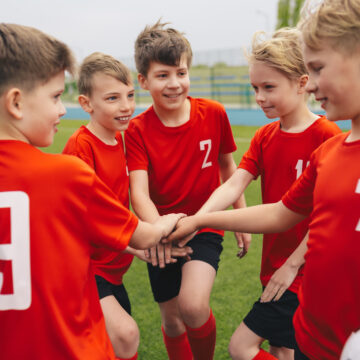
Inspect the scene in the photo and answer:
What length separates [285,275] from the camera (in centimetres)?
219

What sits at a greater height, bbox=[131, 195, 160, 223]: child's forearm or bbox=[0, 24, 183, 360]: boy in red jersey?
bbox=[0, 24, 183, 360]: boy in red jersey

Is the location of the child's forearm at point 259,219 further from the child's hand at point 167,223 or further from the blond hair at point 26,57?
the blond hair at point 26,57

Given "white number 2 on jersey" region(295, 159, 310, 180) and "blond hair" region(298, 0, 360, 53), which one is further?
"white number 2 on jersey" region(295, 159, 310, 180)

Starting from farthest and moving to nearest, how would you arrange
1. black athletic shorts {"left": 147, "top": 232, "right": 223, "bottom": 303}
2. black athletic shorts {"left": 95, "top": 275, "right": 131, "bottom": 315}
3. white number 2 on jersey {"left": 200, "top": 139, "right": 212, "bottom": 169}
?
white number 2 on jersey {"left": 200, "top": 139, "right": 212, "bottom": 169} → black athletic shorts {"left": 147, "top": 232, "right": 223, "bottom": 303} → black athletic shorts {"left": 95, "top": 275, "right": 131, "bottom": 315}

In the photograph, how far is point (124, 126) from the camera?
8.70 feet

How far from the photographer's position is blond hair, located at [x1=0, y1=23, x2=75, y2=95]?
147 cm

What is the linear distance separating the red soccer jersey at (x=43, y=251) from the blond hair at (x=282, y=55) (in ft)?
3.96

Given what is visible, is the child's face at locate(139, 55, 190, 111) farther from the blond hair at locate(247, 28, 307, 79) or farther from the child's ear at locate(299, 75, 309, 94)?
the child's ear at locate(299, 75, 309, 94)

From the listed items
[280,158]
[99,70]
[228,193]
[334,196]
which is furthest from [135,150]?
[334,196]

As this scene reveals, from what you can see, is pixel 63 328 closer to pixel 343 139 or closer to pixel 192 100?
pixel 343 139

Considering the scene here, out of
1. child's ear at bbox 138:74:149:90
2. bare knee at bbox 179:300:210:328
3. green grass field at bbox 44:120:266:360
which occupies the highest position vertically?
child's ear at bbox 138:74:149:90

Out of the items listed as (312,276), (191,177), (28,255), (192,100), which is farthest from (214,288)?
(28,255)

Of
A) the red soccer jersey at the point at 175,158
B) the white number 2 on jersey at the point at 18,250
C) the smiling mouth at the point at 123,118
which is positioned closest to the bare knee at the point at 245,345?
the red soccer jersey at the point at 175,158

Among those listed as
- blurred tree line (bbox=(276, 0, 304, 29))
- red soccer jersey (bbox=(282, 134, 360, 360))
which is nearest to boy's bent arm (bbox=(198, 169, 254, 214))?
red soccer jersey (bbox=(282, 134, 360, 360))
